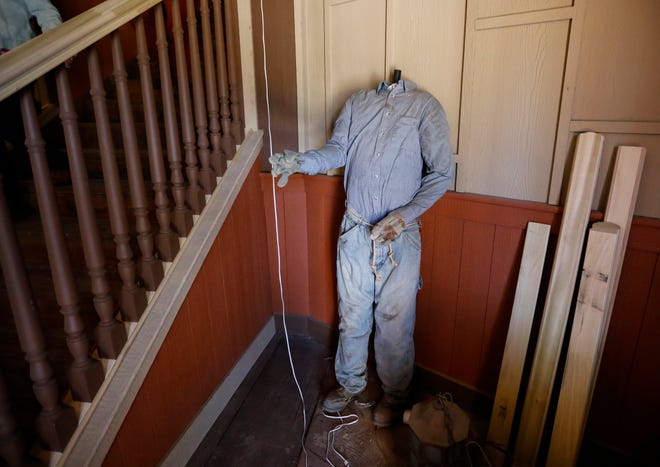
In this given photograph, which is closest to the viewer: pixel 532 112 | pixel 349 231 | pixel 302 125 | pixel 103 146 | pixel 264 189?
pixel 103 146

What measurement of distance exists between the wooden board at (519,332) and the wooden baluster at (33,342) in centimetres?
142

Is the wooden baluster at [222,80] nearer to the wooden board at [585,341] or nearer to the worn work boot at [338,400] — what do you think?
the worn work boot at [338,400]

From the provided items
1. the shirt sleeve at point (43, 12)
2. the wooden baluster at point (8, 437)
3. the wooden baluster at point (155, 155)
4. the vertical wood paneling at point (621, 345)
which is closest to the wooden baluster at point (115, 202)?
the wooden baluster at point (155, 155)

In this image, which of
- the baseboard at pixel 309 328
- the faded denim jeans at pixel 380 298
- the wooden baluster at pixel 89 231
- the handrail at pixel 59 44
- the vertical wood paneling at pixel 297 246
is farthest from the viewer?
the baseboard at pixel 309 328

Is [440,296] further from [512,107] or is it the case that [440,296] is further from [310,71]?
[310,71]

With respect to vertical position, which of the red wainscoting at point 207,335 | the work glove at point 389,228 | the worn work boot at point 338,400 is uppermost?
the work glove at point 389,228

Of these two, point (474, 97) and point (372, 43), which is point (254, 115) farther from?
point (474, 97)

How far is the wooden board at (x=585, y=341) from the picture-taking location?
3.97 feet

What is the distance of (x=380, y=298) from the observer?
1.61 meters

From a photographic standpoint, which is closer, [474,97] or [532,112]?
[532,112]

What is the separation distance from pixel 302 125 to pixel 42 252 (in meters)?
1.29

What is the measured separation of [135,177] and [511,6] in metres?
1.39

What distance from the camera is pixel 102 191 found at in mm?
1807

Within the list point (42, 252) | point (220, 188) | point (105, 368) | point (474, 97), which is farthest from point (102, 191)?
point (474, 97)
